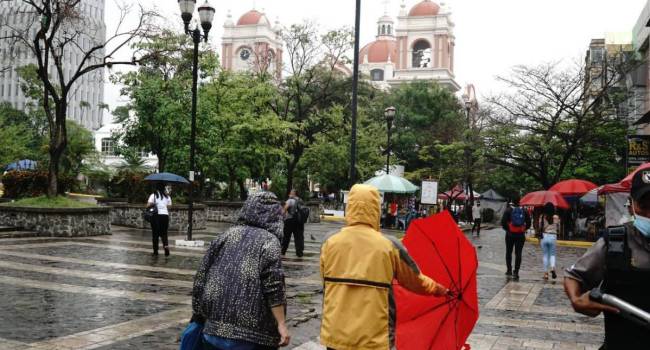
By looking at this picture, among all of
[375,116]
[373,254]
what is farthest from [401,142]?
[373,254]

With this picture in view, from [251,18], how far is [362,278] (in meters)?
113

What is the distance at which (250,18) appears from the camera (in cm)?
11394

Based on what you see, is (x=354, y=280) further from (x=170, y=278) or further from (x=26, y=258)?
(x=26, y=258)


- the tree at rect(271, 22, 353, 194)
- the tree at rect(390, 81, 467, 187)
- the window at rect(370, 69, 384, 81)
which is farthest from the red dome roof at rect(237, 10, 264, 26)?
the tree at rect(271, 22, 353, 194)

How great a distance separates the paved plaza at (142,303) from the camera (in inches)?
299

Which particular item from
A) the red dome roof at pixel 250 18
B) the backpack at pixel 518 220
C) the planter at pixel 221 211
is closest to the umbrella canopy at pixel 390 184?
the planter at pixel 221 211

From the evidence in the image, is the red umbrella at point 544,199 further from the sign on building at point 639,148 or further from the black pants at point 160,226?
the black pants at point 160,226

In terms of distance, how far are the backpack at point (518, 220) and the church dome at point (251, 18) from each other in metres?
102

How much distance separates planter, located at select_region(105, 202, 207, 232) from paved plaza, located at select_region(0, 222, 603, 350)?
7235mm

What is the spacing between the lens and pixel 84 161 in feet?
177

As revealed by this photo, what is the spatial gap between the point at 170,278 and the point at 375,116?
Answer: 48.3m

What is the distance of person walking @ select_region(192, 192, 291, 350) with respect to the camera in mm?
3857

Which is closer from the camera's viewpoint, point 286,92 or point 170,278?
point 170,278

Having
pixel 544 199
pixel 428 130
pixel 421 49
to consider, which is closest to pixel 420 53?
pixel 421 49
